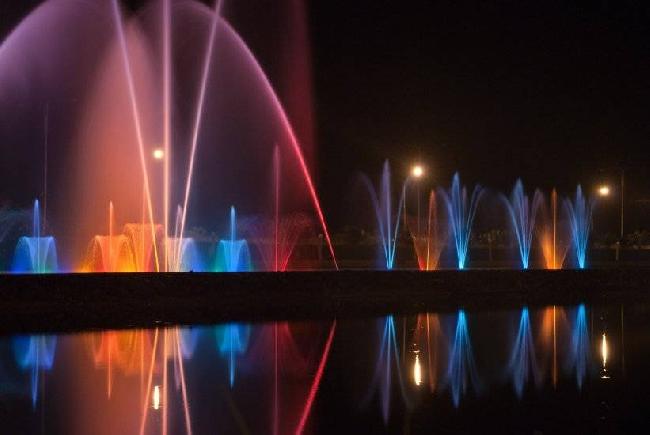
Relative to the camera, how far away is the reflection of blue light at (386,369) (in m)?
8.77

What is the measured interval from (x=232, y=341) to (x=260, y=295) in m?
5.50

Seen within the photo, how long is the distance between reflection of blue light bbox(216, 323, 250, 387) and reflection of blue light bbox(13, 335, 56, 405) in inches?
86.2

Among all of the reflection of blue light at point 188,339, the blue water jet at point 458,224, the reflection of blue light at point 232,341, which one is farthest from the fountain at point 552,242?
the reflection of blue light at point 188,339

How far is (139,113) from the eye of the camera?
24359mm

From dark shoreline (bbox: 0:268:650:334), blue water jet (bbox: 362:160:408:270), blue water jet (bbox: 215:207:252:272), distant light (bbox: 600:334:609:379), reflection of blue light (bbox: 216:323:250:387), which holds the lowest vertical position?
distant light (bbox: 600:334:609:379)

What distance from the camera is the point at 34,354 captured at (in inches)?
446

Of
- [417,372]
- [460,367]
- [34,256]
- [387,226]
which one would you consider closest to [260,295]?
[460,367]

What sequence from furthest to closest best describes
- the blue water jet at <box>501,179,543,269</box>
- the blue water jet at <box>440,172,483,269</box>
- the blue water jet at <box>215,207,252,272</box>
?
1. the blue water jet at <box>501,179,543,269</box>
2. the blue water jet at <box>440,172,483,269</box>
3. the blue water jet at <box>215,207,252,272</box>

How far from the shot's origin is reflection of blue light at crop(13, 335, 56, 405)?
988cm

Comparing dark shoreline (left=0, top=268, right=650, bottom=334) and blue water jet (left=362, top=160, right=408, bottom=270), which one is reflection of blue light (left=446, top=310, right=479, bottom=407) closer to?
dark shoreline (left=0, top=268, right=650, bottom=334)

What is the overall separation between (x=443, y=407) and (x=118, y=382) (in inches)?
142

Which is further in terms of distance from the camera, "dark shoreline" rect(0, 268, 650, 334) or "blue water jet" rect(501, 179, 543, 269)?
"blue water jet" rect(501, 179, 543, 269)

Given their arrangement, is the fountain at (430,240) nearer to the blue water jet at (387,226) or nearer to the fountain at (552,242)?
the blue water jet at (387,226)

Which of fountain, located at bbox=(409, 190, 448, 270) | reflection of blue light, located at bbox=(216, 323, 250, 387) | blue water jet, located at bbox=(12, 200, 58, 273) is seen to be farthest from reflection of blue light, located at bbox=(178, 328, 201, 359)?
fountain, located at bbox=(409, 190, 448, 270)
